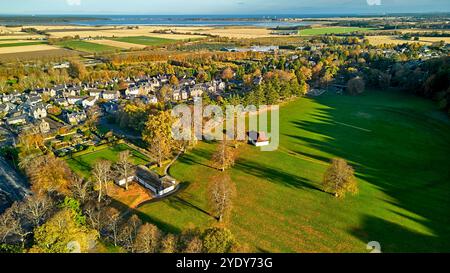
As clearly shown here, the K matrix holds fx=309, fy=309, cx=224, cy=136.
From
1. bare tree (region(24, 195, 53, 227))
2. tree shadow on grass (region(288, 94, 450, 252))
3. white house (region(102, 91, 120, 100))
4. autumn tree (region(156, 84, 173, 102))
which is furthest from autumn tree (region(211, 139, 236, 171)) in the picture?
white house (region(102, 91, 120, 100))

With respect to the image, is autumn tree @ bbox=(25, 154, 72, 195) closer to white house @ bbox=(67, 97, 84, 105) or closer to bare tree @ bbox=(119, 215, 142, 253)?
bare tree @ bbox=(119, 215, 142, 253)

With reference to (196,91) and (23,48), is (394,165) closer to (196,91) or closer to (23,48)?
(196,91)

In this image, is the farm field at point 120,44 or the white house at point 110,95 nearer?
the white house at point 110,95

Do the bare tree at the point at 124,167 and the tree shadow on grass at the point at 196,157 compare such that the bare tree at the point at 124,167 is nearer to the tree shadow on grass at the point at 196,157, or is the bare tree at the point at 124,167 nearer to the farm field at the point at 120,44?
the tree shadow on grass at the point at 196,157

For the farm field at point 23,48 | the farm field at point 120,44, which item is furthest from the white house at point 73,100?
the farm field at point 120,44
